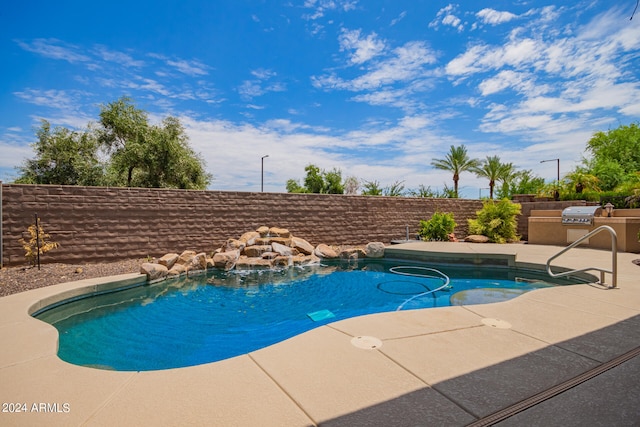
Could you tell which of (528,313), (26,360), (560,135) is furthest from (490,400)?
(560,135)

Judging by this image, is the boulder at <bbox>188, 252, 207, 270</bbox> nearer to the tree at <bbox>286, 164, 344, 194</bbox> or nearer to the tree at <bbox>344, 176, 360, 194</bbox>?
the tree at <bbox>286, 164, 344, 194</bbox>

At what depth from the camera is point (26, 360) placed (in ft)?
7.03

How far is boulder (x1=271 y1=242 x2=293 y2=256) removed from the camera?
803 cm

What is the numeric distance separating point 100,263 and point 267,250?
403 centimetres

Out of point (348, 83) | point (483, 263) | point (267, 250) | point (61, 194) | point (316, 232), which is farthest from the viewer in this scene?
point (348, 83)

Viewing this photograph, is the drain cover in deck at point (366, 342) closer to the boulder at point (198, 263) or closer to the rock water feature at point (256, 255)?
the rock water feature at point (256, 255)

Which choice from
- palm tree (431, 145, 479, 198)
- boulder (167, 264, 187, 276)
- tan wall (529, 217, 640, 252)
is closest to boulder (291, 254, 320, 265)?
boulder (167, 264, 187, 276)

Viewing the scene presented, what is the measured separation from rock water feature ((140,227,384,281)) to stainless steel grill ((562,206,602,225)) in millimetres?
5463

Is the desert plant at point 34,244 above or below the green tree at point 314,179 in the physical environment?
below

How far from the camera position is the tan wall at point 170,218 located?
6590 mm

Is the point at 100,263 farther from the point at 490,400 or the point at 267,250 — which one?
the point at 490,400

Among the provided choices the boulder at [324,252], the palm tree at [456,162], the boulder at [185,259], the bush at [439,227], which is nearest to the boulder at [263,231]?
the boulder at [324,252]

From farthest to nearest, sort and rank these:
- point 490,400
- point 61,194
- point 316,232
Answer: point 316,232, point 61,194, point 490,400

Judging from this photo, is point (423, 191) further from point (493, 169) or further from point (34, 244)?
point (34, 244)
